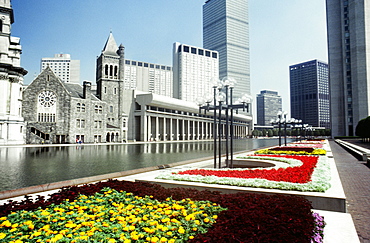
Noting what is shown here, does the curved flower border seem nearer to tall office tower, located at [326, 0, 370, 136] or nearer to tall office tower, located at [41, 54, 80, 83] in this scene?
tall office tower, located at [326, 0, 370, 136]

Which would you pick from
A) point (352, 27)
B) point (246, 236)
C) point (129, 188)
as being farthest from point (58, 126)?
point (352, 27)

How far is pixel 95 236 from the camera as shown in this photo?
3.82 m

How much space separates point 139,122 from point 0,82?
31.8m

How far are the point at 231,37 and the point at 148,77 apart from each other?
62.3 metres

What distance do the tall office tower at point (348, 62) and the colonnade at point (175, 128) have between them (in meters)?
36.5

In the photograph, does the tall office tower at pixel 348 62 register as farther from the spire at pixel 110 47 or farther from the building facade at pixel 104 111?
the spire at pixel 110 47

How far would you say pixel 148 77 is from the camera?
155375 mm

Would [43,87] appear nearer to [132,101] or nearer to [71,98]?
[71,98]

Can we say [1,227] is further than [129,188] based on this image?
No

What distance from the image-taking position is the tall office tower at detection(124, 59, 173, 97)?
146600mm

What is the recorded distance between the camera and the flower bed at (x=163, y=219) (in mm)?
3762

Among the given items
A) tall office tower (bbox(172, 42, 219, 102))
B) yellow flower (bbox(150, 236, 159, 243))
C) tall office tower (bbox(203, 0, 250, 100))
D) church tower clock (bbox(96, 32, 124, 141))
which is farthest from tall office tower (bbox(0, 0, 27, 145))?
tall office tower (bbox(203, 0, 250, 100))

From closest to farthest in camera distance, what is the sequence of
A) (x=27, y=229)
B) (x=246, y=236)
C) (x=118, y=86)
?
(x=246, y=236) < (x=27, y=229) < (x=118, y=86)

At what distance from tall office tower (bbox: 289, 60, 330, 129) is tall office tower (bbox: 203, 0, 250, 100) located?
3886 centimetres
